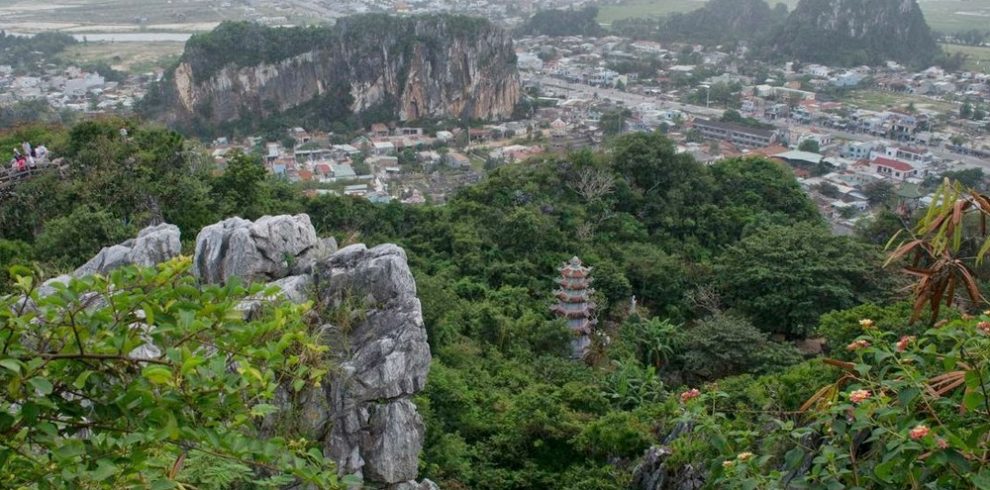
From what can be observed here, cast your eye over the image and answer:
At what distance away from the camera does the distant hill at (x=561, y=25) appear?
52781mm

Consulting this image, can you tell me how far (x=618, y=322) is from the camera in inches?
453

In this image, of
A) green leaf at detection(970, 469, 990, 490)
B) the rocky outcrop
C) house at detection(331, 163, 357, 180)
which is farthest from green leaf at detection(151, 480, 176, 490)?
house at detection(331, 163, 357, 180)

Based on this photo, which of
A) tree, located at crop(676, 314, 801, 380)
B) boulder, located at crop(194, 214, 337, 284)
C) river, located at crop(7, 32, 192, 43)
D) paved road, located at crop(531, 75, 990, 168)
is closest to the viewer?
boulder, located at crop(194, 214, 337, 284)

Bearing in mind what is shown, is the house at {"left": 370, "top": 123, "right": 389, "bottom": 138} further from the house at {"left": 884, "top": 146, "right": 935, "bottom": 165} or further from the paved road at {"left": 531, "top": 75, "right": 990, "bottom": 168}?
the house at {"left": 884, "top": 146, "right": 935, "bottom": 165}

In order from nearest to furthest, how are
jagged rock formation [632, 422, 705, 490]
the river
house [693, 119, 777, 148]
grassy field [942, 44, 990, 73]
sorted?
jagged rock formation [632, 422, 705, 490] → house [693, 119, 777, 148] → grassy field [942, 44, 990, 73] → the river

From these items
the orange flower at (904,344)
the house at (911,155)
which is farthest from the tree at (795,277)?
the house at (911,155)

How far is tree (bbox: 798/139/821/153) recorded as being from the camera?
26281 millimetres

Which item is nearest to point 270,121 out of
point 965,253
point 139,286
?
point 965,253

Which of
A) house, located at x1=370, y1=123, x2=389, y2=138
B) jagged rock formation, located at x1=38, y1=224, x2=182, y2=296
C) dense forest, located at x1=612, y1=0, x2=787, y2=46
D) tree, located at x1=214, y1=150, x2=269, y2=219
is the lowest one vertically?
house, located at x1=370, y1=123, x2=389, y2=138

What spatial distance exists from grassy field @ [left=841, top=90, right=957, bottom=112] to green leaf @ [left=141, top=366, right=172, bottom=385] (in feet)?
117

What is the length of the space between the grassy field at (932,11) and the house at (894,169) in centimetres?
3493

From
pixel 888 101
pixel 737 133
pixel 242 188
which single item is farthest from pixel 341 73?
pixel 242 188

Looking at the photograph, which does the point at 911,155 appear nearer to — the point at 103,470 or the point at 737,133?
the point at 737,133

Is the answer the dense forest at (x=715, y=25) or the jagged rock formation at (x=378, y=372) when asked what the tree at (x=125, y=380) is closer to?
the jagged rock formation at (x=378, y=372)
